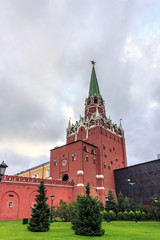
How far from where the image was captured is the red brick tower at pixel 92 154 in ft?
129

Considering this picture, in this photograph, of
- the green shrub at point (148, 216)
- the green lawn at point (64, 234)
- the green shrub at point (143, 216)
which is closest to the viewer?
the green lawn at point (64, 234)

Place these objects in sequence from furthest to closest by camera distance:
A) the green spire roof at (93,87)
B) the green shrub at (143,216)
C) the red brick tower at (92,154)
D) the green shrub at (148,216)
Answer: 1. the green spire roof at (93,87)
2. the red brick tower at (92,154)
3. the green shrub at (148,216)
4. the green shrub at (143,216)

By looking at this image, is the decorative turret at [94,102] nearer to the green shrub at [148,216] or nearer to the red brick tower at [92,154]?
the red brick tower at [92,154]

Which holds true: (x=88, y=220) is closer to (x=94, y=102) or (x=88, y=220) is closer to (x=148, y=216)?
(x=148, y=216)

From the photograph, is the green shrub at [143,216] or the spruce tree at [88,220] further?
the green shrub at [143,216]

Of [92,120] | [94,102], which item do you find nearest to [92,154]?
Result: [92,120]

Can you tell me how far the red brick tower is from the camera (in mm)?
39406

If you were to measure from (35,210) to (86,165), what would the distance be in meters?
25.6

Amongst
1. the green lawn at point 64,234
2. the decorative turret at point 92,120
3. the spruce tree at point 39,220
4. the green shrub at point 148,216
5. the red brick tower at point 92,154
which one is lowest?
the green shrub at point 148,216

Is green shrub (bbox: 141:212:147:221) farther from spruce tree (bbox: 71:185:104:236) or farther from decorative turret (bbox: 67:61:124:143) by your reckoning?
decorative turret (bbox: 67:61:124:143)

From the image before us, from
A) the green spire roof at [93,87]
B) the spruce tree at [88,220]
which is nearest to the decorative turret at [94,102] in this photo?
the green spire roof at [93,87]

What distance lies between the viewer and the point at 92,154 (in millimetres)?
42625

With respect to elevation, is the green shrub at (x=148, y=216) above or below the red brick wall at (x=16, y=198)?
below

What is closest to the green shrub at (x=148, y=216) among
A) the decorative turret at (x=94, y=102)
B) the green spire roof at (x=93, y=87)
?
the decorative turret at (x=94, y=102)
